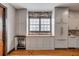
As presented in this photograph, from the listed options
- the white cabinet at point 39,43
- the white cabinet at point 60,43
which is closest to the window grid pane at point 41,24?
the white cabinet at point 39,43

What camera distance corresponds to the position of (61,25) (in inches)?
272

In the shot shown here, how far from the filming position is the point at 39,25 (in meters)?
8.13

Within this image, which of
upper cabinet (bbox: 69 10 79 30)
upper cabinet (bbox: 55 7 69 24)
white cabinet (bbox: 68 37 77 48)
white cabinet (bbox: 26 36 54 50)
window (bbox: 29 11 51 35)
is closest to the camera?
upper cabinet (bbox: 55 7 69 24)

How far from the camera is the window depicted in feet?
26.6

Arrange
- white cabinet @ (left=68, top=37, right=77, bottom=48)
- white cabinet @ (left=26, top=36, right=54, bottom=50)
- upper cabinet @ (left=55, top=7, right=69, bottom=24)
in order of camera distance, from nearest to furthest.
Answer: upper cabinet @ (left=55, top=7, right=69, bottom=24)
white cabinet @ (left=26, top=36, right=54, bottom=50)
white cabinet @ (left=68, top=37, right=77, bottom=48)

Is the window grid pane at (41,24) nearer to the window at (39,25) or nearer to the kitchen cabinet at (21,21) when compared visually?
the window at (39,25)

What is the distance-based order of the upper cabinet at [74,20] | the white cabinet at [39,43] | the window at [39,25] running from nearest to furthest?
the white cabinet at [39,43] → the upper cabinet at [74,20] → the window at [39,25]

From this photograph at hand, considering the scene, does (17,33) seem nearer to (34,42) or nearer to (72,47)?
(34,42)

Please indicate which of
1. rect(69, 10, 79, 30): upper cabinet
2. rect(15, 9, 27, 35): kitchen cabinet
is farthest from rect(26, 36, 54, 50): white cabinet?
rect(69, 10, 79, 30): upper cabinet

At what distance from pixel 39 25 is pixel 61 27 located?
1.71 metres

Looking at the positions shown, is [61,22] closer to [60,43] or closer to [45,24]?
[60,43]

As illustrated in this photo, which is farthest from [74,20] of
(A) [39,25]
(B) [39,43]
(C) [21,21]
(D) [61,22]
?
(C) [21,21]

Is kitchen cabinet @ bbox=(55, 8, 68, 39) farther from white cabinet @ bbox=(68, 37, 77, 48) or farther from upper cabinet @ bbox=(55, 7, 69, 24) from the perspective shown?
white cabinet @ bbox=(68, 37, 77, 48)

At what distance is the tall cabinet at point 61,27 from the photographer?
6883 millimetres
